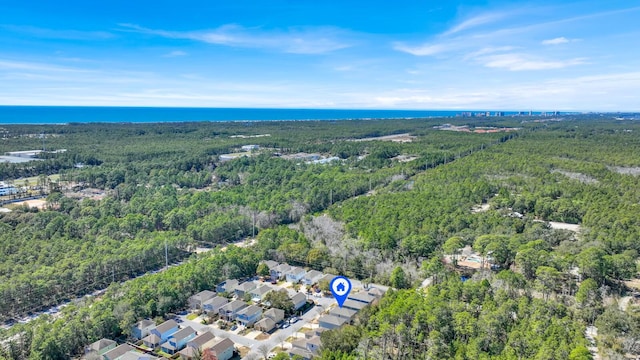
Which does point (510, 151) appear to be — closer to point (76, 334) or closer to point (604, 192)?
point (604, 192)

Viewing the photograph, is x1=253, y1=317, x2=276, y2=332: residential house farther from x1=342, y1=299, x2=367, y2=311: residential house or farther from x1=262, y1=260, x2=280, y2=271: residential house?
x1=262, y1=260, x2=280, y2=271: residential house

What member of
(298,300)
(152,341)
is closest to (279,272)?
(298,300)

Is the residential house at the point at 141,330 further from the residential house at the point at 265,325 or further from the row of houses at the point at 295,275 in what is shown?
the row of houses at the point at 295,275

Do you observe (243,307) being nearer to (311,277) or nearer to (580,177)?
(311,277)

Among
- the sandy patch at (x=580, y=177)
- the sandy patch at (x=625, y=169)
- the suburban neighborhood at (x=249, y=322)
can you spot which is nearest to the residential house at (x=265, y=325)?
the suburban neighborhood at (x=249, y=322)

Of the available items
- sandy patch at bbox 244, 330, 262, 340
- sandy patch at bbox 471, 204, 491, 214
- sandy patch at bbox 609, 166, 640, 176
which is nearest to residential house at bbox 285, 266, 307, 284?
sandy patch at bbox 244, 330, 262, 340

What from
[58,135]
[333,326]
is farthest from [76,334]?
[58,135]
